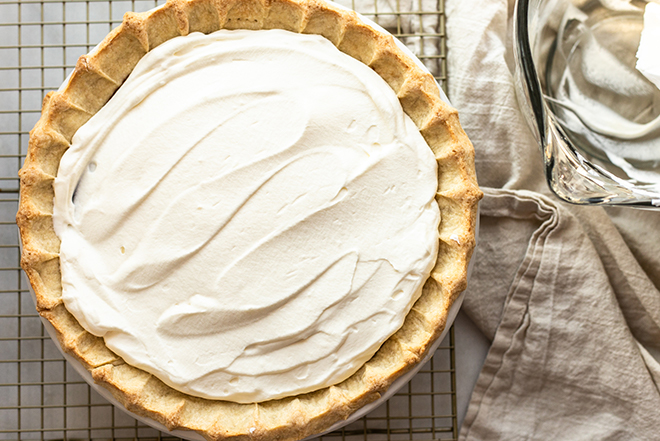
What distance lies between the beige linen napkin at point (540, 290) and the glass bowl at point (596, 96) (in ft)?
0.64

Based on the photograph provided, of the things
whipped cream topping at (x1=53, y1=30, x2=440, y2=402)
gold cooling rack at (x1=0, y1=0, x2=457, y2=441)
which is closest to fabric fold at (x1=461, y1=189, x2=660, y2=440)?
gold cooling rack at (x1=0, y1=0, x2=457, y2=441)

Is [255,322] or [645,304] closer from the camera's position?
[255,322]

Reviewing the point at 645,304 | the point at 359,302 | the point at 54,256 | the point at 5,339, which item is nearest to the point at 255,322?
the point at 359,302

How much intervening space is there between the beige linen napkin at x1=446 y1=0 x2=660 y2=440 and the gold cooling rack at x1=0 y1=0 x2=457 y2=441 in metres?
0.10

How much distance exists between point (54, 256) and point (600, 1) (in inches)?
51.6

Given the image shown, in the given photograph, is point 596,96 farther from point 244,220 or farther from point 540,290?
point 244,220

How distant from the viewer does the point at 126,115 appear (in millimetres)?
1129

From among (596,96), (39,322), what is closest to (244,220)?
(39,322)

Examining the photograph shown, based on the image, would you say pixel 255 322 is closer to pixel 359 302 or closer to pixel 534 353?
pixel 359 302

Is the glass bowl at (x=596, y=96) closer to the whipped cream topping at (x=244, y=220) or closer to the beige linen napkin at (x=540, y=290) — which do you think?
the beige linen napkin at (x=540, y=290)

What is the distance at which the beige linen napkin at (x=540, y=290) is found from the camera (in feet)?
4.56

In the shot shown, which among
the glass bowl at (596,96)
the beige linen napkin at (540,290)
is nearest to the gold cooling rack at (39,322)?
the beige linen napkin at (540,290)

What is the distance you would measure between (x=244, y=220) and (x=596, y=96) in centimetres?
84

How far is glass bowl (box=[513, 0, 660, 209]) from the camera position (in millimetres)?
1139
